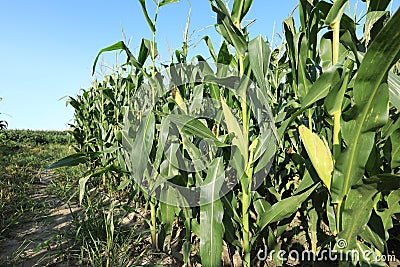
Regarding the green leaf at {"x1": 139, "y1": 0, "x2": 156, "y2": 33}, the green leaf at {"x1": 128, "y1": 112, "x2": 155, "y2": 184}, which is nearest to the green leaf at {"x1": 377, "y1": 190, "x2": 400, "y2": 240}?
the green leaf at {"x1": 128, "y1": 112, "x2": 155, "y2": 184}

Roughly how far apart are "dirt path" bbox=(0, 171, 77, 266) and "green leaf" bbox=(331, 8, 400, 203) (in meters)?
1.90

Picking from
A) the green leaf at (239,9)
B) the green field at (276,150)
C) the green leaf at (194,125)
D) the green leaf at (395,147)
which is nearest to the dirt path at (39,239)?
the green field at (276,150)

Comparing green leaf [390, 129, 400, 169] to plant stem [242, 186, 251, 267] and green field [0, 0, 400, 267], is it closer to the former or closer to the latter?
green field [0, 0, 400, 267]

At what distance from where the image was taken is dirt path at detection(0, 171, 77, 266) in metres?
2.11

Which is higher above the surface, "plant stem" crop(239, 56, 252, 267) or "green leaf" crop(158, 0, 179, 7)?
"green leaf" crop(158, 0, 179, 7)

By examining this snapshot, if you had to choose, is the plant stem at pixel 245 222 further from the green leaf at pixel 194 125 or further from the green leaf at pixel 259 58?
the green leaf at pixel 259 58

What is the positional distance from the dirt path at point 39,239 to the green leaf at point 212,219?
4.17 feet

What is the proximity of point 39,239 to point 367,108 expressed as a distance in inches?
101

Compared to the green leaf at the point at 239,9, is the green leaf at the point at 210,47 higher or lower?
lower

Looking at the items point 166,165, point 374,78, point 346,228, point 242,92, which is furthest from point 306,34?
point 166,165

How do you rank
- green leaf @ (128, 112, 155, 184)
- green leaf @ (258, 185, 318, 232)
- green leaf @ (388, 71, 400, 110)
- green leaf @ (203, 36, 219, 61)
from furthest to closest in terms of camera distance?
green leaf @ (203, 36, 219, 61), green leaf @ (128, 112, 155, 184), green leaf @ (258, 185, 318, 232), green leaf @ (388, 71, 400, 110)

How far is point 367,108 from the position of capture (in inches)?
40.7

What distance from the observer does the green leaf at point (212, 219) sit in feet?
4.37

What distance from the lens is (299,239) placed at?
6.91 ft
